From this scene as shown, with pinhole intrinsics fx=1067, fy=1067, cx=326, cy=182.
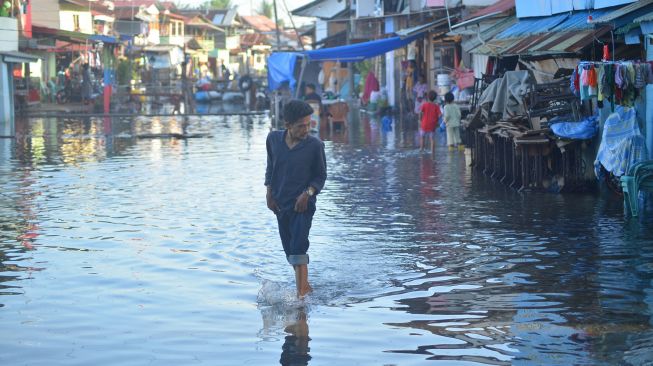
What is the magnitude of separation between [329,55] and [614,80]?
18.4 metres

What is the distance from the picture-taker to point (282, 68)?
3161 centimetres

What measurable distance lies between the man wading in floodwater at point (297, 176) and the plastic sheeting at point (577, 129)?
6621 mm

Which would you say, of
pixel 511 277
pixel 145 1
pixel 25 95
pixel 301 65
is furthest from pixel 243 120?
pixel 145 1

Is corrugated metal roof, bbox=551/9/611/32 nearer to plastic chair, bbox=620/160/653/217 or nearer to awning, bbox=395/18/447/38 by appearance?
plastic chair, bbox=620/160/653/217

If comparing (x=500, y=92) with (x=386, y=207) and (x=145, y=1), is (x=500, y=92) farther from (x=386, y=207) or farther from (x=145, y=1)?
(x=145, y=1)

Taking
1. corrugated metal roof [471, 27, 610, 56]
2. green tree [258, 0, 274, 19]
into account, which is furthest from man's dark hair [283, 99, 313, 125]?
green tree [258, 0, 274, 19]

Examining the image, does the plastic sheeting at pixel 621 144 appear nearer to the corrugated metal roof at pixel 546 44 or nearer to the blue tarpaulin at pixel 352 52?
the corrugated metal roof at pixel 546 44

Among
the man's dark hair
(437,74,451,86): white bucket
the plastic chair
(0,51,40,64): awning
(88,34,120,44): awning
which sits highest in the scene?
(88,34,120,44): awning

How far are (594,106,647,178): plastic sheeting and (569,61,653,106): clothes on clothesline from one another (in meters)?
0.20

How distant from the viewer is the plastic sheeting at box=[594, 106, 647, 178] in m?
12.2

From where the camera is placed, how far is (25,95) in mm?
43000

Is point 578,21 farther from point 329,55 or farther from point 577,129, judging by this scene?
point 329,55

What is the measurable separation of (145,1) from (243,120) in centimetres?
4701

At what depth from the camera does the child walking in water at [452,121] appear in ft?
71.1
